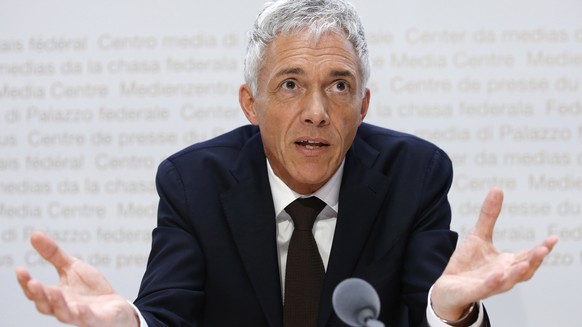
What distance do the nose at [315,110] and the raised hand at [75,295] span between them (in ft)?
2.22

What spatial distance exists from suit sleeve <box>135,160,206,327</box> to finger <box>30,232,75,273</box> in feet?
1.07

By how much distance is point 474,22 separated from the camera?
11.1 ft

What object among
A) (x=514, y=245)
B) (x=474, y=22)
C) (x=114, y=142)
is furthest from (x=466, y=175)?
(x=114, y=142)

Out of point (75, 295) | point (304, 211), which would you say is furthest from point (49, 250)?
point (304, 211)

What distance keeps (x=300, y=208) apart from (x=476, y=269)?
0.64 meters

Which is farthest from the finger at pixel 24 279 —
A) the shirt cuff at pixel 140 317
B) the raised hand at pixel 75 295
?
the shirt cuff at pixel 140 317

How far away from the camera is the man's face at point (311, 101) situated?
210 centimetres

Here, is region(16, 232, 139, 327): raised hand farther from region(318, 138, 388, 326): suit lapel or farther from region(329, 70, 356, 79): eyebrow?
region(329, 70, 356, 79): eyebrow

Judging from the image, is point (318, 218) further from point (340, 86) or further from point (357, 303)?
point (357, 303)

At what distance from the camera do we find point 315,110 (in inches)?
81.3

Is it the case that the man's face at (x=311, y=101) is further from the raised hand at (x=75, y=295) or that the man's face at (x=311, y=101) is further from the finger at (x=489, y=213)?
the raised hand at (x=75, y=295)

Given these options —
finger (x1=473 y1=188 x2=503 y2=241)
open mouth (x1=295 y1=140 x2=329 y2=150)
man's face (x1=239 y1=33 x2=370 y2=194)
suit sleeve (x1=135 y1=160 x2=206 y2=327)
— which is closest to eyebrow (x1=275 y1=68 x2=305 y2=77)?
man's face (x1=239 y1=33 x2=370 y2=194)

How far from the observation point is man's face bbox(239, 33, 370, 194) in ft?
6.88

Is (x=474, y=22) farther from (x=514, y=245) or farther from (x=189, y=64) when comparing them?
(x=189, y=64)
